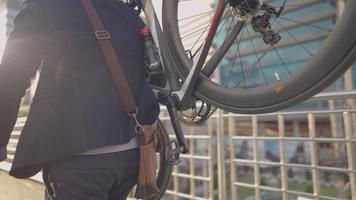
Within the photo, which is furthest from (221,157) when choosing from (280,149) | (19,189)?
(19,189)

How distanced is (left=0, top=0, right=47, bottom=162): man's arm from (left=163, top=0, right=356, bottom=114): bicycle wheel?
0.37m

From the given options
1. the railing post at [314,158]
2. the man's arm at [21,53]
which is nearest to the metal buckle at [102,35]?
the man's arm at [21,53]

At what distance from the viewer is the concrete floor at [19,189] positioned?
243cm

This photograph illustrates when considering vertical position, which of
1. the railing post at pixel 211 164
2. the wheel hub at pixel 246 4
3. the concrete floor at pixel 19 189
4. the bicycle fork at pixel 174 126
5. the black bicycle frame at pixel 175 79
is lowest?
the concrete floor at pixel 19 189

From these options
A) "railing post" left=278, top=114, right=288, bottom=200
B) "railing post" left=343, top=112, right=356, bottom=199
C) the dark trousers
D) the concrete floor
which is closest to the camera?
the dark trousers

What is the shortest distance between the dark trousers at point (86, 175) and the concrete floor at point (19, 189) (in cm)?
172

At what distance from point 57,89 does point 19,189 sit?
2.28 meters

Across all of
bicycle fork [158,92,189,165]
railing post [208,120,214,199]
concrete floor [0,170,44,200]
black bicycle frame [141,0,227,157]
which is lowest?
concrete floor [0,170,44,200]

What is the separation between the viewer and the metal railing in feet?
4.69

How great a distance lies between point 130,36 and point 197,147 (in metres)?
1.44

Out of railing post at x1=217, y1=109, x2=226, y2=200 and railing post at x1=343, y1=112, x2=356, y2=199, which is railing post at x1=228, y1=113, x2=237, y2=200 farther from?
railing post at x1=343, y1=112, x2=356, y2=199

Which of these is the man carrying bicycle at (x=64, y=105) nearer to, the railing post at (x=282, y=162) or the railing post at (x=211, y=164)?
the railing post at (x=282, y=162)

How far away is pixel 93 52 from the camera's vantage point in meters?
0.81

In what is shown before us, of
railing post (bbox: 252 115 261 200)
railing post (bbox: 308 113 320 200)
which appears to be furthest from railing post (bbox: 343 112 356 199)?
railing post (bbox: 252 115 261 200)
